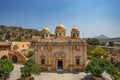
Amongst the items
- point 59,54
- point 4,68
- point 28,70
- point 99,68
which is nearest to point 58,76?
point 59,54

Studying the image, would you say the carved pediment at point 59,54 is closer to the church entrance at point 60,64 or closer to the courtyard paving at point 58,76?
the church entrance at point 60,64

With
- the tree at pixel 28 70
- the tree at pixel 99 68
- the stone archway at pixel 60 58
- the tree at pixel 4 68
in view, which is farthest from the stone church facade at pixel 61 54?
the tree at pixel 4 68

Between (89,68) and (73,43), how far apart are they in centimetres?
655

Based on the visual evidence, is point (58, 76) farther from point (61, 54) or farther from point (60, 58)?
point (61, 54)

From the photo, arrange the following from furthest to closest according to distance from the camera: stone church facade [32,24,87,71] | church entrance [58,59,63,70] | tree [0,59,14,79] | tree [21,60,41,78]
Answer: church entrance [58,59,63,70]
stone church facade [32,24,87,71]
tree [21,60,41,78]
tree [0,59,14,79]

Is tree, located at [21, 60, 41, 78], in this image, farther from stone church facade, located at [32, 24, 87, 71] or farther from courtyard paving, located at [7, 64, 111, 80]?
stone church facade, located at [32, 24, 87, 71]

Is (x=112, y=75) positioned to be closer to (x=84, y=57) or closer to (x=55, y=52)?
(x=84, y=57)

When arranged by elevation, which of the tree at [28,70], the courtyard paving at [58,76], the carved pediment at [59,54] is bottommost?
the courtyard paving at [58,76]

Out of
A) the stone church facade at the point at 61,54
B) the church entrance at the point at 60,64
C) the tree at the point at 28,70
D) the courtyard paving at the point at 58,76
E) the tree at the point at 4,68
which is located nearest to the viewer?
the tree at the point at 4,68

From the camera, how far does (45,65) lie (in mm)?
33156

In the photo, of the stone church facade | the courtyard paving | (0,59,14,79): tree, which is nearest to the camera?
(0,59,14,79): tree

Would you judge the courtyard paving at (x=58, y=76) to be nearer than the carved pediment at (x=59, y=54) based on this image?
Yes

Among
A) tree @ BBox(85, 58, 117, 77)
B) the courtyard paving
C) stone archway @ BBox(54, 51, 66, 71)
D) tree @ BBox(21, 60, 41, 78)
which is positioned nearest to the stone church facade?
stone archway @ BBox(54, 51, 66, 71)

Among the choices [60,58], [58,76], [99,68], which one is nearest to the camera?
[99,68]
